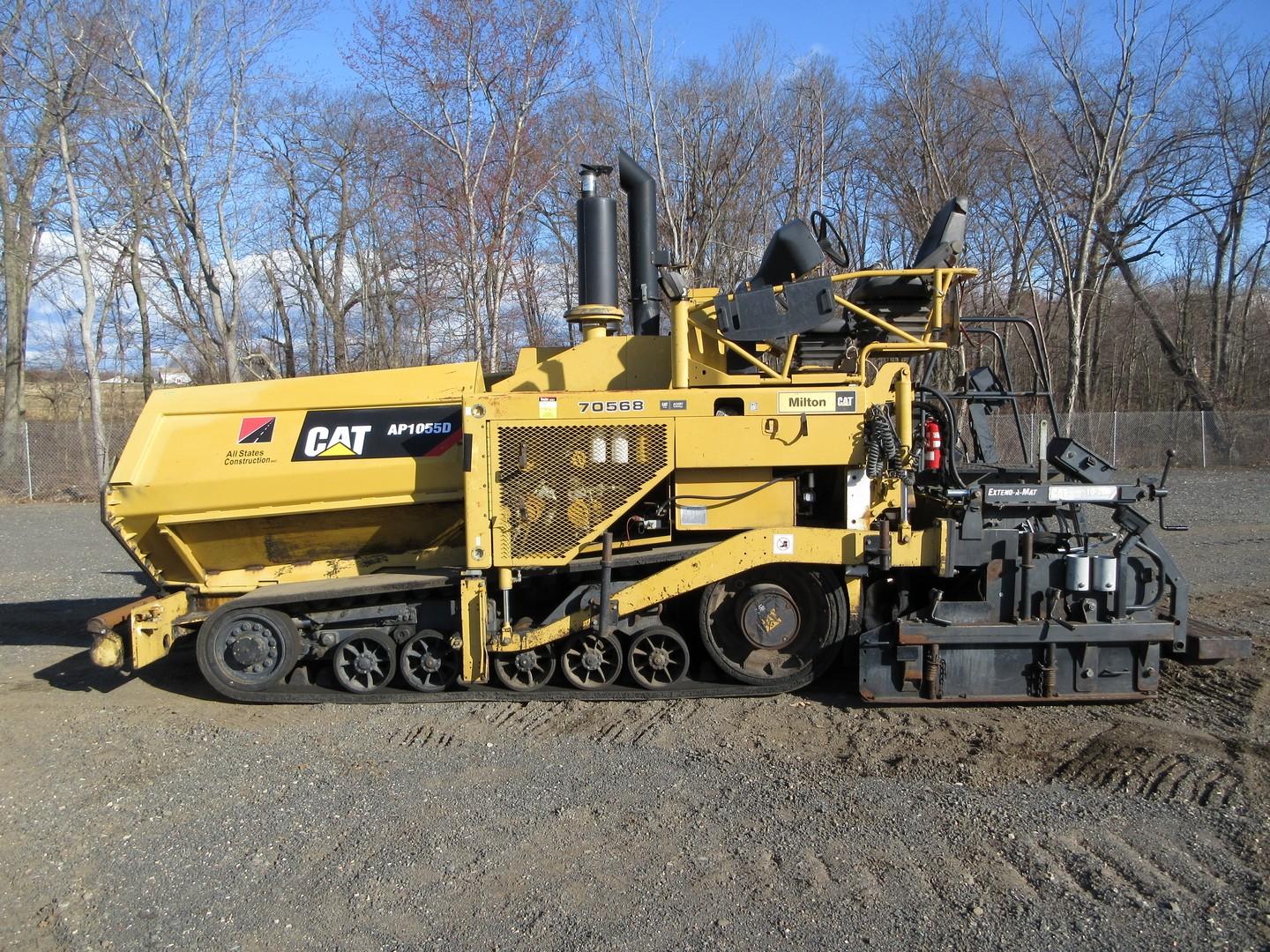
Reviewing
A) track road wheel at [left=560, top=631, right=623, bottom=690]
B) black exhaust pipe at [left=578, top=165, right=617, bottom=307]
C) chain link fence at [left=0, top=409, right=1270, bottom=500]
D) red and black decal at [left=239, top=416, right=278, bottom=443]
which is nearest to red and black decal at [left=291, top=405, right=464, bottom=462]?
red and black decal at [left=239, top=416, right=278, bottom=443]

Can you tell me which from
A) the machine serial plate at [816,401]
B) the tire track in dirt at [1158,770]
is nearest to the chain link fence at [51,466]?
the machine serial plate at [816,401]

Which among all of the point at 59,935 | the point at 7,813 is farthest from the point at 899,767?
the point at 7,813

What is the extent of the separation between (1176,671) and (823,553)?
8.78ft

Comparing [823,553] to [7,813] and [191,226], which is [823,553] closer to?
[7,813]

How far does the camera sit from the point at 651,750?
194 inches

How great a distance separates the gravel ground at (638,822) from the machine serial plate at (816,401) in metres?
1.84

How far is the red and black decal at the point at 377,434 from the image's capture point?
5816 millimetres

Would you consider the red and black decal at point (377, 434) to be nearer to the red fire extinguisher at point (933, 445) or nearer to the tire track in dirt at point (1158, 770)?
the red fire extinguisher at point (933, 445)

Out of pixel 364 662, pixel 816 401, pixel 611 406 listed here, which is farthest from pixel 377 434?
pixel 816 401

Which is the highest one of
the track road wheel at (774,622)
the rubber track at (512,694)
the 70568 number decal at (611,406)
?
the 70568 number decal at (611,406)

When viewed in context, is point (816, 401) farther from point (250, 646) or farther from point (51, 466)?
point (51, 466)

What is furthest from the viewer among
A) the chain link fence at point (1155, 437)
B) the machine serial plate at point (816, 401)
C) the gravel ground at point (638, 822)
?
the chain link fence at point (1155, 437)

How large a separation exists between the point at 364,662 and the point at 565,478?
5.85 feet

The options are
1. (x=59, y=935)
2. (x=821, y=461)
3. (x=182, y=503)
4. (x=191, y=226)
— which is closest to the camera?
(x=59, y=935)
